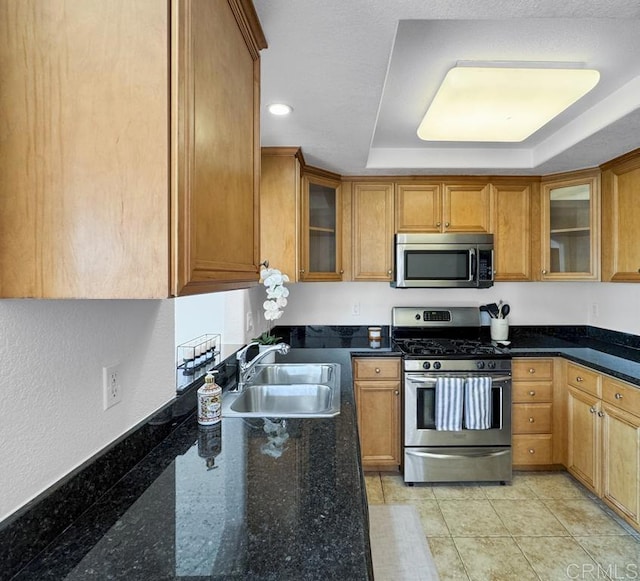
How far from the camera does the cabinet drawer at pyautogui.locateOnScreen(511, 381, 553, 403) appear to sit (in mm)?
2766

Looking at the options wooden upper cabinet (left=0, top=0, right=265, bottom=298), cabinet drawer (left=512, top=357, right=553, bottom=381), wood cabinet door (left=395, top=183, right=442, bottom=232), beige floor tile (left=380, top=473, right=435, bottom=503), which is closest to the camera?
wooden upper cabinet (left=0, top=0, right=265, bottom=298)

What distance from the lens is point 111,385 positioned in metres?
1.01

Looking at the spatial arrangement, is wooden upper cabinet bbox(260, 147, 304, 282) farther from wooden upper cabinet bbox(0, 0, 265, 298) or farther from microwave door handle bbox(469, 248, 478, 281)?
wooden upper cabinet bbox(0, 0, 265, 298)

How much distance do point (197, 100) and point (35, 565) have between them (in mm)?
911

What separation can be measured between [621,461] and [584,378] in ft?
1.67

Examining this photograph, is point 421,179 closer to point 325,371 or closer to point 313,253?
point 313,253

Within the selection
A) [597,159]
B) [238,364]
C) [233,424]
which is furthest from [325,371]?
[597,159]

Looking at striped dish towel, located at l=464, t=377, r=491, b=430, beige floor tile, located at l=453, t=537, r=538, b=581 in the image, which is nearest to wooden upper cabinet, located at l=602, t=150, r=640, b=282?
striped dish towel, located at l=464, t=377, r=491, b=430

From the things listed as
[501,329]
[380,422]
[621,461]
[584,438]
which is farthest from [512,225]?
[380,422]

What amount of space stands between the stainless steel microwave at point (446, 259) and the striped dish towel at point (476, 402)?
738 millimetres

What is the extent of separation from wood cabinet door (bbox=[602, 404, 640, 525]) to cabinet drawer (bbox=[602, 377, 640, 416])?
35 mm

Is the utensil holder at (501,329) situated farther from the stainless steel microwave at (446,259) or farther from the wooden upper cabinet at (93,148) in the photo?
the wooden upper cabinet at (93,148)

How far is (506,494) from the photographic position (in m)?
2.57

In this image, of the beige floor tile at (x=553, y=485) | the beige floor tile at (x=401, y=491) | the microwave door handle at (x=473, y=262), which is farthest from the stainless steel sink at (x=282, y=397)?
the beige floor tile at (x=553, y=485)
